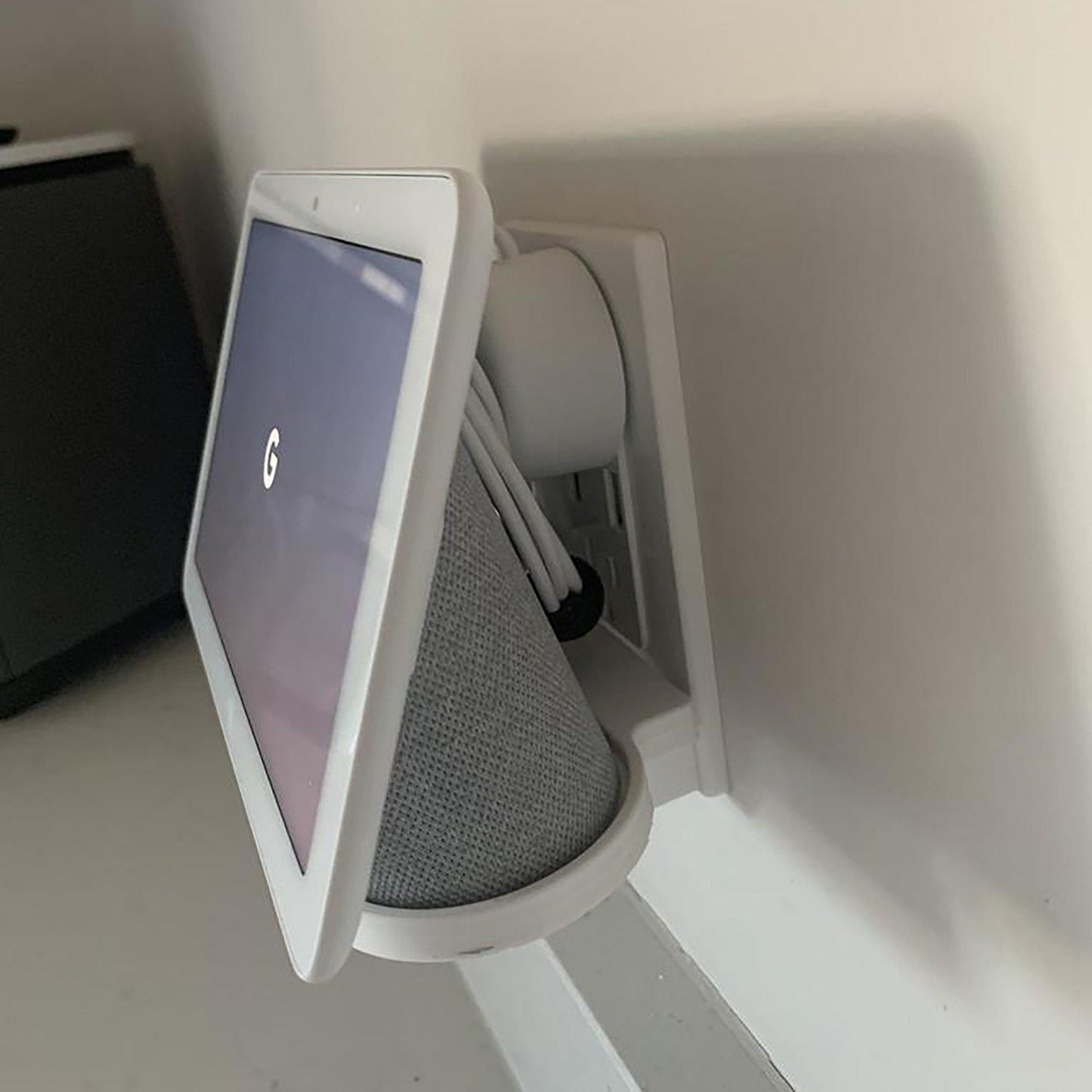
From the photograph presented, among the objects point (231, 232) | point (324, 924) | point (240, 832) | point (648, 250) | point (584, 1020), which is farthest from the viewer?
point (231, 232)

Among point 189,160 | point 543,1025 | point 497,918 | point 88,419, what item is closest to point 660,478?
point 497,918

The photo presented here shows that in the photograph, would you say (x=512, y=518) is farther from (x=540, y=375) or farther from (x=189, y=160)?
(x=189, y=160)

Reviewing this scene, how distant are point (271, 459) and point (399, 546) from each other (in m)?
0.19

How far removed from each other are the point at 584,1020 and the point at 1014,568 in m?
0.32

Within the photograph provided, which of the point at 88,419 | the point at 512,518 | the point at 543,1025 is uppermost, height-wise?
the point at 512,518

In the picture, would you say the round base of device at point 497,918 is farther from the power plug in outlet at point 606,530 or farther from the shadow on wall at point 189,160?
the shadow on wall at point 189,160

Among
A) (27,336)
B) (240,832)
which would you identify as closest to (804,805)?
(240,832)

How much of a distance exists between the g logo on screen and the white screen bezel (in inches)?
5.2

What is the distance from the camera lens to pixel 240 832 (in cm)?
77

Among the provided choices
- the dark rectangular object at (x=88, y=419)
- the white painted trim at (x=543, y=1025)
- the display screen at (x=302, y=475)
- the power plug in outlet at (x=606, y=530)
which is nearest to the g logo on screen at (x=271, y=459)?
the display screen at (x=302, y=475)

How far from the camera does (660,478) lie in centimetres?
41

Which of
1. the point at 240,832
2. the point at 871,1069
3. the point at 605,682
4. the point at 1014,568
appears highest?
the point at 1014,568

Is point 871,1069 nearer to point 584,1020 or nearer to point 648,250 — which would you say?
point 584,1020

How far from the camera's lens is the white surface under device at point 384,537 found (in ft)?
0.86
